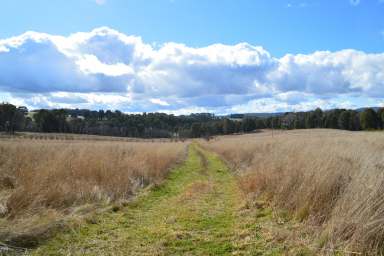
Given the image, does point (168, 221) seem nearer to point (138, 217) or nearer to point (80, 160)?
point (138, 217)

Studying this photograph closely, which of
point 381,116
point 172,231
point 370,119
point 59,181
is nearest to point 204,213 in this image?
point 172,231

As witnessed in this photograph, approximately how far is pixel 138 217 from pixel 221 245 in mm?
3154

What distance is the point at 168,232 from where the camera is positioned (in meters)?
7.41

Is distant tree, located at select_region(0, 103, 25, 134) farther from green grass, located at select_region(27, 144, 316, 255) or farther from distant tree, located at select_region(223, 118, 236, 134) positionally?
green grass, located at select_region(27, 144, 316, 255)

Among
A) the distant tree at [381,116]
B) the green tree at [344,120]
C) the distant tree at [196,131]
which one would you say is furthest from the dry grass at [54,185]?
the distant tree at [196,131]

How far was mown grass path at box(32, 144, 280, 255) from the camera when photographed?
250 inches

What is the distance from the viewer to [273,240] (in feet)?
21.3

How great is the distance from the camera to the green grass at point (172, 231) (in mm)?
6320

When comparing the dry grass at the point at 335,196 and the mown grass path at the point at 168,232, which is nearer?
the dry grass at the point at 335,196

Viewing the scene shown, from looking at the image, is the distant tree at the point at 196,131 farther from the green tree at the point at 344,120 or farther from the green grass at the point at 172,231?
the green grass at the point at 172,231

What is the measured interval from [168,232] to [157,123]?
508 feet

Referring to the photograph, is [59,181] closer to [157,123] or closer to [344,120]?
[344,120]

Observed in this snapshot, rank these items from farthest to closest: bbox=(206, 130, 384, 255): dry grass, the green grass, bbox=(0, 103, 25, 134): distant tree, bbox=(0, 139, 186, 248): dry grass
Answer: bbox=(0, 103, 25, 134): distant tree < bbox=(0, 139, 186, 248): dry grass < the green grass < bbox=(206, 130, 384, 255): dry grass

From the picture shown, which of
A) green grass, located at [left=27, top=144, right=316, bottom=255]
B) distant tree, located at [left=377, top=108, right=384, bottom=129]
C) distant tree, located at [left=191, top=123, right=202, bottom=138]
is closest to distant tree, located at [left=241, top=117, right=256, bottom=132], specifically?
distant tree, located at [left=191, top=123, right=202, bottom=138]
